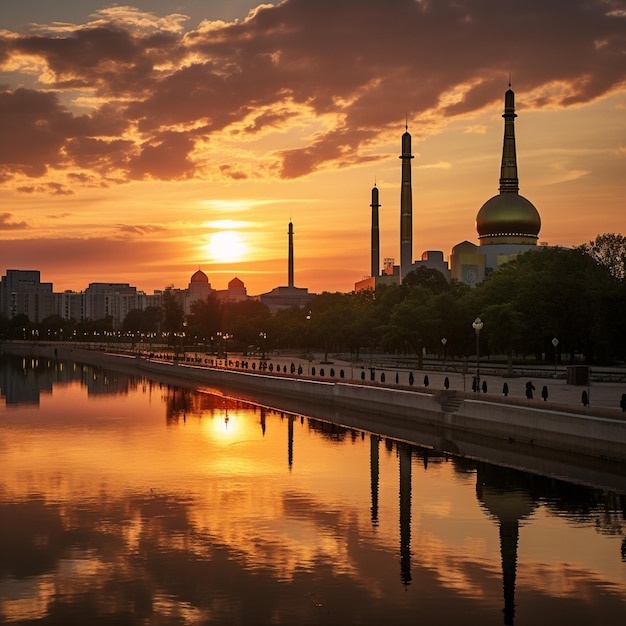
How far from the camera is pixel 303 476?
38.9 metres

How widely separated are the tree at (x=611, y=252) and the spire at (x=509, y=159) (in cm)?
6867

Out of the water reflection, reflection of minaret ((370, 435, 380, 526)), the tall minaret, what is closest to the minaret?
the tall minaret

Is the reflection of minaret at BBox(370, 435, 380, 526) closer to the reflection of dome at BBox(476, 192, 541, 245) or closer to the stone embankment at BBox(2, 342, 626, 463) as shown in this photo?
the stone embankment at BBox(2, 342, 626, 463)

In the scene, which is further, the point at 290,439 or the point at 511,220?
the point at 511,220

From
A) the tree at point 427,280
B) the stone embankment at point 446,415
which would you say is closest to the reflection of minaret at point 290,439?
the stone embankment at point 446,415

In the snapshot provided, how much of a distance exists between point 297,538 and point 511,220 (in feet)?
447

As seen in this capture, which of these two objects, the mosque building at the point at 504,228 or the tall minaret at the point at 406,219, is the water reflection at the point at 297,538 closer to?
the mosque building at the point at 504,228

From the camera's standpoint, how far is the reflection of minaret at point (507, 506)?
22.4 meters

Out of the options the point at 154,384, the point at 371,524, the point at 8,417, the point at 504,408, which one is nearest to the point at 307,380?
the point at 8,417

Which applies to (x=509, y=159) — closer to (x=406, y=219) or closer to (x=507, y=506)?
(x=406, y=219)

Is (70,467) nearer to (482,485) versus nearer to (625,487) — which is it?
(482,485)

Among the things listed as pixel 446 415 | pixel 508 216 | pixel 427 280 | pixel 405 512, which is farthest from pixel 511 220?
pixel 405 512

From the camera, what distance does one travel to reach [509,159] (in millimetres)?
163625

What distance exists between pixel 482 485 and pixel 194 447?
18076 millimetres
